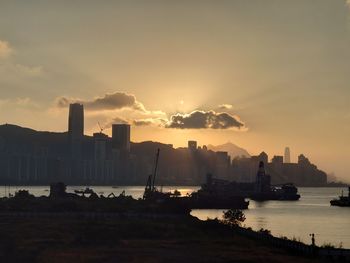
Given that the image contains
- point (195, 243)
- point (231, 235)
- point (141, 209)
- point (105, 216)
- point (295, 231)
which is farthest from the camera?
point (141, 209)

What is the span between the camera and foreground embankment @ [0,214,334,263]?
70688mm

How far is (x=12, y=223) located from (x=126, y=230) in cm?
2450

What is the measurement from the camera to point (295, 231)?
13725 cm

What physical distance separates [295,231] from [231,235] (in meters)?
44.0

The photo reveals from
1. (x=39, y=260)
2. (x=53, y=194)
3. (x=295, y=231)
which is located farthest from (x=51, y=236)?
(x=53, y=194)

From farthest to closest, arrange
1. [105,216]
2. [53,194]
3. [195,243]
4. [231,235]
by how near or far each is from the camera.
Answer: [53,194], [105,216], [231,235], [195,243]

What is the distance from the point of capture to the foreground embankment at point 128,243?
70688mm

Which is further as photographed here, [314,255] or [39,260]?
[314,255]

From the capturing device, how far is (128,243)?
84.1 metres

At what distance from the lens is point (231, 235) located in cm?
9775

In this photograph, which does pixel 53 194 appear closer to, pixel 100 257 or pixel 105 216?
pixel 105 216

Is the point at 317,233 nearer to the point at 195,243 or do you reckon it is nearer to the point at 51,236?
the point at 195,243

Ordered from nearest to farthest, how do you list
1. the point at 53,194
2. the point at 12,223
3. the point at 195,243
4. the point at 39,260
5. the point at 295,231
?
the point at 39,260 < the point at 195,243 < the point at 12,223 < the point at 295,231 < the point at 53,194

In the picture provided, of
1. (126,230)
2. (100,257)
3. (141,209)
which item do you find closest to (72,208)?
(141,209)
